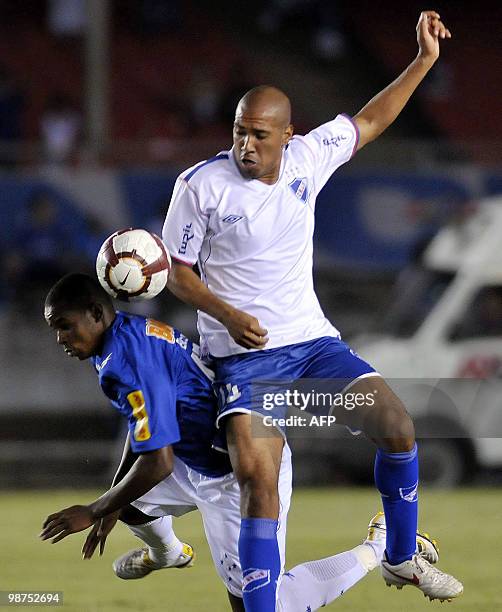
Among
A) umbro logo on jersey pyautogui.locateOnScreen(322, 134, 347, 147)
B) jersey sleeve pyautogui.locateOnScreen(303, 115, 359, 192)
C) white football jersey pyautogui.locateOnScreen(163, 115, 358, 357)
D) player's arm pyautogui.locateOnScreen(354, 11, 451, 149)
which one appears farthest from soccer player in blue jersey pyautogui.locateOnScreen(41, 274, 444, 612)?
player's arm pyautogui.locateOnScreen(354, 11, 451, 149)

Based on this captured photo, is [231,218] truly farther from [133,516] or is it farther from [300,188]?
[133,516]

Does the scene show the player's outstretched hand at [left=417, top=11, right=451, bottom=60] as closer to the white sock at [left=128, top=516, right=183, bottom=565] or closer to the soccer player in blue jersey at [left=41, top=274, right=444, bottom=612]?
the soccer player in blue jersey at [left=41, top=274, right=444, bottom=612]

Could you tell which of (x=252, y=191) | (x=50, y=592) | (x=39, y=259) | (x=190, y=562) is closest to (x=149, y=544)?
(x=190, y=562)

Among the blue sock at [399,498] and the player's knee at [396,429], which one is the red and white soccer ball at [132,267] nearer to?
the player's knee at [396,429]

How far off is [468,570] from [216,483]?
2321mm

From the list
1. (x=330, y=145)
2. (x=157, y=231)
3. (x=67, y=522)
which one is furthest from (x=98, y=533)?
(x=157, y=231)

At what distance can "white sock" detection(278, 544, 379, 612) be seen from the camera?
5461 mm

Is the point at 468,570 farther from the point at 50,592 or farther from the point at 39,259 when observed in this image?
Result: the point at 39,259

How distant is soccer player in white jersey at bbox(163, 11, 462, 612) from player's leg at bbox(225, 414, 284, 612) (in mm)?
22

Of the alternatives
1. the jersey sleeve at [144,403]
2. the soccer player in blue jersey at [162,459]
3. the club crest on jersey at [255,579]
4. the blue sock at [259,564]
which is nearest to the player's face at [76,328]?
the soccer player in blue jersey at [162,459]

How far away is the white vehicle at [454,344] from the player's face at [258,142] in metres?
5.40

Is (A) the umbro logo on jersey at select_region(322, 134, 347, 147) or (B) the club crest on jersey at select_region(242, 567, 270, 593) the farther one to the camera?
(A) the umbro logo on jersey at select_region(322, 134, 347, 147)

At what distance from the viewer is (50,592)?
260 inches

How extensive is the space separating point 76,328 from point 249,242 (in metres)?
0.98
